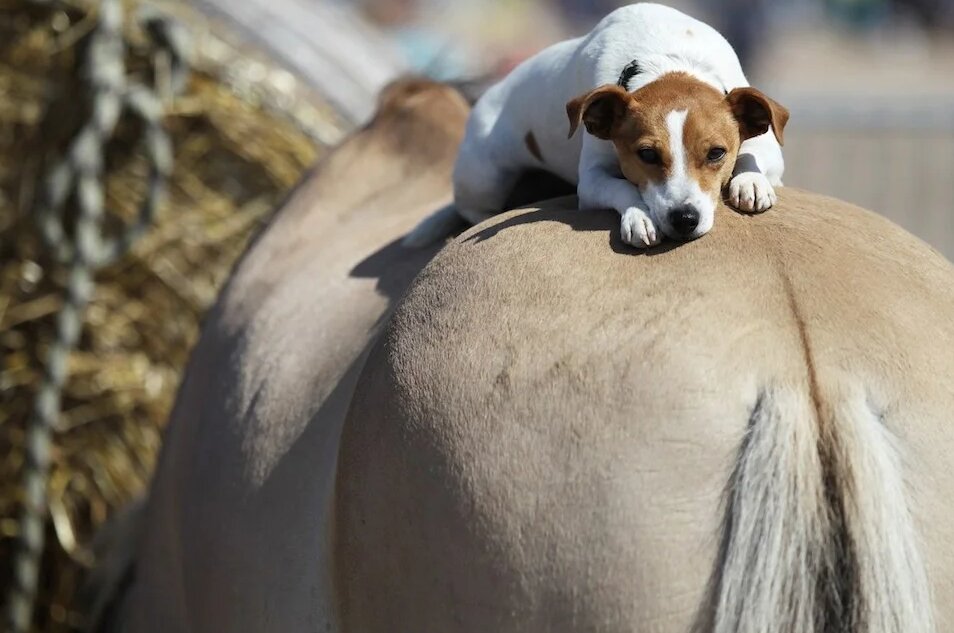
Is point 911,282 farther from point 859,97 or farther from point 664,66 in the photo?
point 859,97

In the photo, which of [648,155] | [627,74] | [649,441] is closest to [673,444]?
[649,441]

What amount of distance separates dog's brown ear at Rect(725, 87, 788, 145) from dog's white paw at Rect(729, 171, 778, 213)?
54mm

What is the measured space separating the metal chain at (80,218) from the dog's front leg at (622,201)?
1642mm

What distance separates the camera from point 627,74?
1751 mm

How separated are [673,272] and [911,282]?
27 centimetres

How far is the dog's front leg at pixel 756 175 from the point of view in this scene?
1680 millimetres

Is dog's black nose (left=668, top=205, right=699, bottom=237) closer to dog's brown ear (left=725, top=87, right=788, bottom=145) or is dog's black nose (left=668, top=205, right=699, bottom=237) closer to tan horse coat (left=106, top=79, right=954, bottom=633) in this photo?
tan horse coat (left=106, top=79, right=954, bottom=633)

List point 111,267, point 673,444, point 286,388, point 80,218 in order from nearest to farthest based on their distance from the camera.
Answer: point 673,444, point 286,388, point 80,218, point 111,267

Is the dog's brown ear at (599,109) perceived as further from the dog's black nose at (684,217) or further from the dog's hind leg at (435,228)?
the dog's hind leg at (435,228)

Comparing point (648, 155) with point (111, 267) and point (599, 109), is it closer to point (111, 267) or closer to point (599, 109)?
point (599, 109)

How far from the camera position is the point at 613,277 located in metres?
1.55


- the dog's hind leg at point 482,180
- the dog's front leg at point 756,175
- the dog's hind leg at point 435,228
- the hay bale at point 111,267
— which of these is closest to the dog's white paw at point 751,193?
the dog's front leg at point 756,175

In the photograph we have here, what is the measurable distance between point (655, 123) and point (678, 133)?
30 millimetres

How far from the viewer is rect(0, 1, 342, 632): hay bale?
357cm
